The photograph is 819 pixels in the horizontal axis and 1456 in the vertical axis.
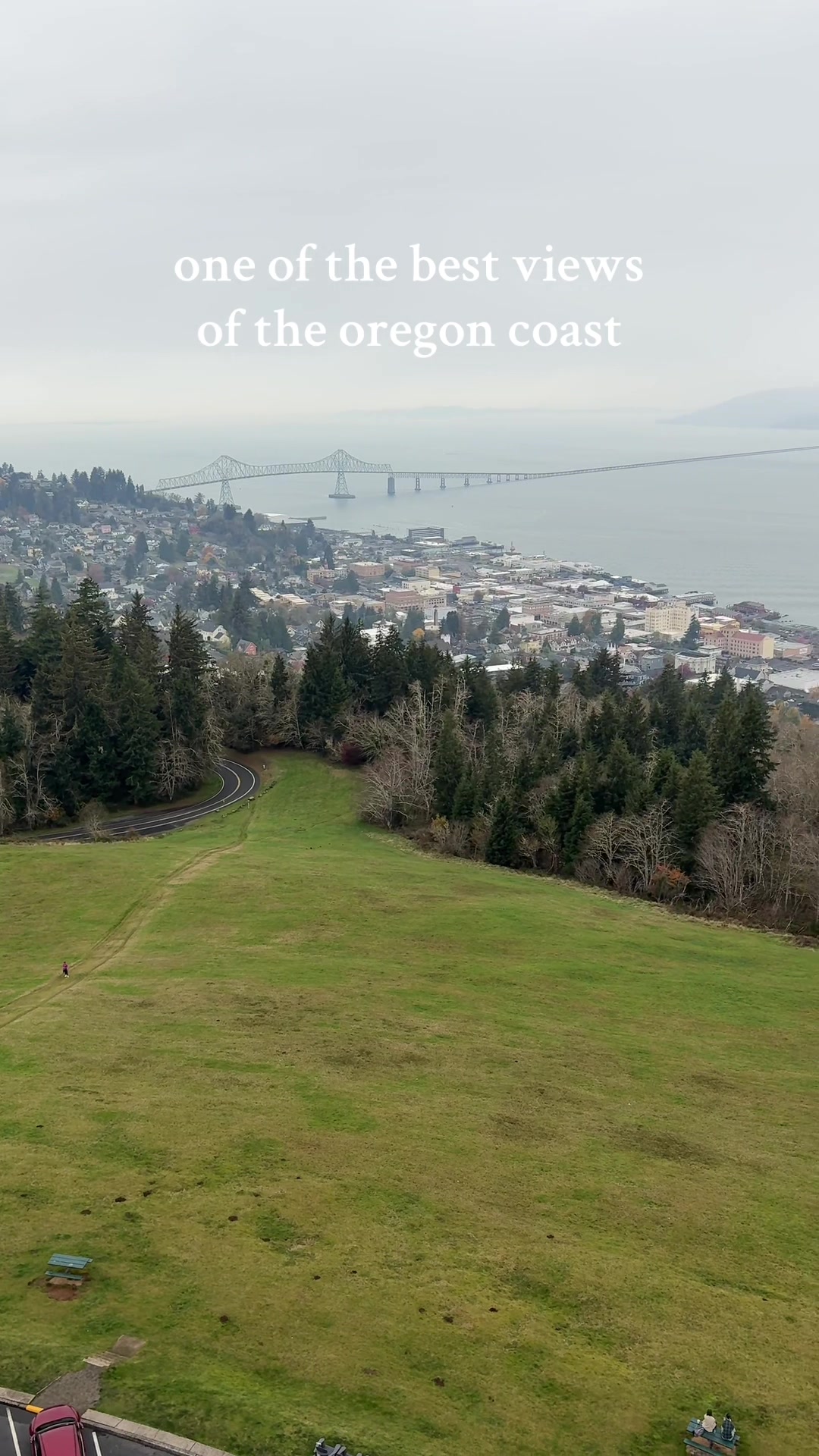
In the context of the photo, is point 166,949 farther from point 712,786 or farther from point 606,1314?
point 712,786

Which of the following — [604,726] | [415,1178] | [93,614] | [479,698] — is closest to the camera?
[415,1178]

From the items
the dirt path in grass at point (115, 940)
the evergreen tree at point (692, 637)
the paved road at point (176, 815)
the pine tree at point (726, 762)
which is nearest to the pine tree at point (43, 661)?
the paved road at point (176, 815)

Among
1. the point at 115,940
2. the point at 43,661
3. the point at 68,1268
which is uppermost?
the point at 43,661

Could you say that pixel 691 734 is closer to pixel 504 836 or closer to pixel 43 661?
pixel 504 836

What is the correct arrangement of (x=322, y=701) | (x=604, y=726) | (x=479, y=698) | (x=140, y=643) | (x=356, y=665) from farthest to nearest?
(x=356, y=665) < (x=479, y=698) < (x=322, y=701) < (x=140, y=643) < (x=604, y=726)

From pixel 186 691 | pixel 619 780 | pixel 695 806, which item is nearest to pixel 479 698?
pixel 619 780
